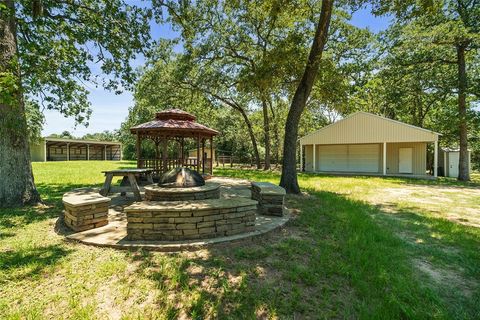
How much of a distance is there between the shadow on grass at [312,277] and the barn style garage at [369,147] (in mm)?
13078

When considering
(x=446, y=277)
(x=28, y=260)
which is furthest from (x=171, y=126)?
(x=446, y=277)

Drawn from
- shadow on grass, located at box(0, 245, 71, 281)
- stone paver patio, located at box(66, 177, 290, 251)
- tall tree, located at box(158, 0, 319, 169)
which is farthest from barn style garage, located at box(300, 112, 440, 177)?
shadow on grass, located at box(0, 245, 71, 281)

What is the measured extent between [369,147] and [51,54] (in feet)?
61.2

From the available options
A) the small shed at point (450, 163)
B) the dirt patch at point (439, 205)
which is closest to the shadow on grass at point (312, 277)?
the dirt patch at point (439, 205)

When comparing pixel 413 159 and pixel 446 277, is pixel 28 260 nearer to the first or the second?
pixel 446 277

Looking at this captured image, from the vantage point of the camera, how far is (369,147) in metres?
17.9

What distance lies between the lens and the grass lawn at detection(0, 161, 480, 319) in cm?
221

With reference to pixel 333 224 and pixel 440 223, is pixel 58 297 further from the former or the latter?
pixel 440 223

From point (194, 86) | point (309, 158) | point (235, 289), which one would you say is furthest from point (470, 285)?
point (309, 158)

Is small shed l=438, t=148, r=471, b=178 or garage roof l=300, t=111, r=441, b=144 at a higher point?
garage roof l=300, t=111, r=441, b=144

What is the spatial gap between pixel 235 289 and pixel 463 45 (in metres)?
18.7

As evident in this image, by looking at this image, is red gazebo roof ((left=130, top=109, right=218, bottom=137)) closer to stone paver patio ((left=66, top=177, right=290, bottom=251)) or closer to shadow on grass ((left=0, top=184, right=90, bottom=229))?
shadow on grass ((left=0, top=184, right=90, bottom=229))

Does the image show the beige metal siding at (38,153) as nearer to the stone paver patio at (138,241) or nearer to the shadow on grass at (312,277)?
the stone paver patio at (138,241)

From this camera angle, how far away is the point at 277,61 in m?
8.02
